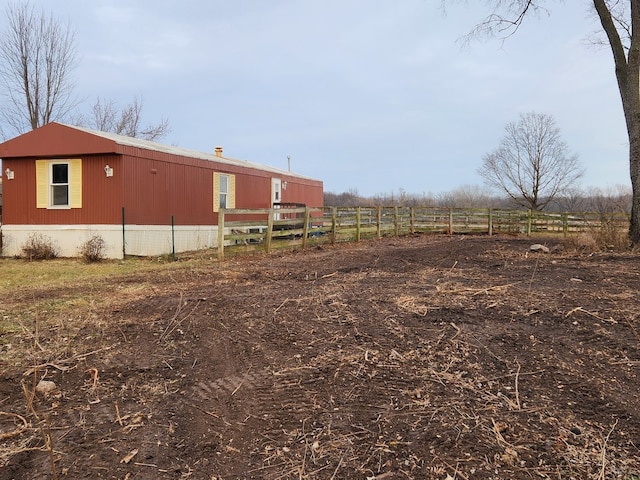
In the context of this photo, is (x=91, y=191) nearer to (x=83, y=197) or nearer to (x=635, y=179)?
(x=83, y=197)

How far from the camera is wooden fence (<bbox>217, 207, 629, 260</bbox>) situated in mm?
13281

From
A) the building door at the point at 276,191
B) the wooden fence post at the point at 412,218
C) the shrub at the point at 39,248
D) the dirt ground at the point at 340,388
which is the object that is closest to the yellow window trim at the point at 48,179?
the shrub at the point at 39,248

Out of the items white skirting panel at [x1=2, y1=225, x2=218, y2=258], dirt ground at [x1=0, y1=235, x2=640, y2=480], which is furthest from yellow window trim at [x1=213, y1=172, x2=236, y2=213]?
dirt ground at [x1=0, y1=235, x2=640, y2=480]

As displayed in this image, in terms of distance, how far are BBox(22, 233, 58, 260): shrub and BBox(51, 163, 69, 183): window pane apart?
1575 mm

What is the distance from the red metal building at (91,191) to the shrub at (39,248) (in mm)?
157

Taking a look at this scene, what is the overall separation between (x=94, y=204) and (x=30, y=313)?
25.2 feet

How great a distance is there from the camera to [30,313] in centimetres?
470

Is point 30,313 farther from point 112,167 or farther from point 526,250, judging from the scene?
point 526,250

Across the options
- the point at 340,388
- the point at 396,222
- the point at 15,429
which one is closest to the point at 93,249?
the point at 15,429

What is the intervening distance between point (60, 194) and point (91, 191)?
119 cm

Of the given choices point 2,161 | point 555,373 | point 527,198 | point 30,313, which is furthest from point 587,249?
point 527,198

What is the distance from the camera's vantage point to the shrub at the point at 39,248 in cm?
1146

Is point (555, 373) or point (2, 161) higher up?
point (2, 161)

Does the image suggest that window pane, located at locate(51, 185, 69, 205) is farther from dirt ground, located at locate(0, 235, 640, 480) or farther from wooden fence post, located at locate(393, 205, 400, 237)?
wooden fence post, located at locate(393, 205, 400, 237)
